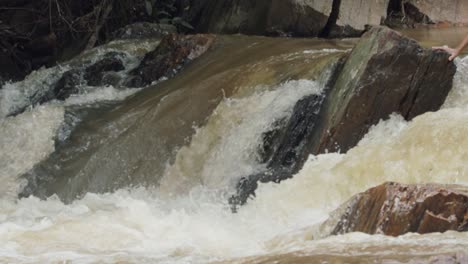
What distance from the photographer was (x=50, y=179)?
7031 mm

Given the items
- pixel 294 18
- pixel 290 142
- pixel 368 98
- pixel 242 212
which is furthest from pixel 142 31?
pixel 242 212

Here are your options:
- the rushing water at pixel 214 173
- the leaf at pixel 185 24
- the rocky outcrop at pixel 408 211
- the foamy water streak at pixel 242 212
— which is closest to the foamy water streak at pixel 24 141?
the rushing water at pixel 214 173

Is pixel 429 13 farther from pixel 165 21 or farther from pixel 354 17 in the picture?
pixel 165 21

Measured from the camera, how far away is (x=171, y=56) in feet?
29.8

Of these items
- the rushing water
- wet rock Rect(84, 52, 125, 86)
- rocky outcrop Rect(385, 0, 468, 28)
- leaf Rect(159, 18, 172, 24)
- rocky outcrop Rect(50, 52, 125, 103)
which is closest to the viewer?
the rushing water

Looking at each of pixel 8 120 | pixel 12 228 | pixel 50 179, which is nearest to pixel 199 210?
pixel 12 228

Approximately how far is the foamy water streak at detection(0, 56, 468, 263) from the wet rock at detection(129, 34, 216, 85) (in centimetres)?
276

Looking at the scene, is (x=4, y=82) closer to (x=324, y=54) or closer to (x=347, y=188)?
(x=324, y=54)

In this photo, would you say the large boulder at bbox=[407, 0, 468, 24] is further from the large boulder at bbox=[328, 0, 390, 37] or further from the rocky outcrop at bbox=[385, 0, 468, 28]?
the large boulder at bbox=[328, 0, 390, 37]

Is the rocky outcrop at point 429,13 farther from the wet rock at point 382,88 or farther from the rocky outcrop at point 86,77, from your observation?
the wet rock at point 382,88

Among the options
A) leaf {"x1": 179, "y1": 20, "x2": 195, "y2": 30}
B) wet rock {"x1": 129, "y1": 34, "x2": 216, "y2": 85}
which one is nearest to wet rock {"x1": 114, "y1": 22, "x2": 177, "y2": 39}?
leaf {"x1": 179, "y1": 20, "x2": 195, "y2": 30}

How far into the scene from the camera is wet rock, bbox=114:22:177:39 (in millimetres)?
10844

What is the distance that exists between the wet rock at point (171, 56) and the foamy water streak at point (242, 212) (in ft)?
9.07

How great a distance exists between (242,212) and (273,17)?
534cm
